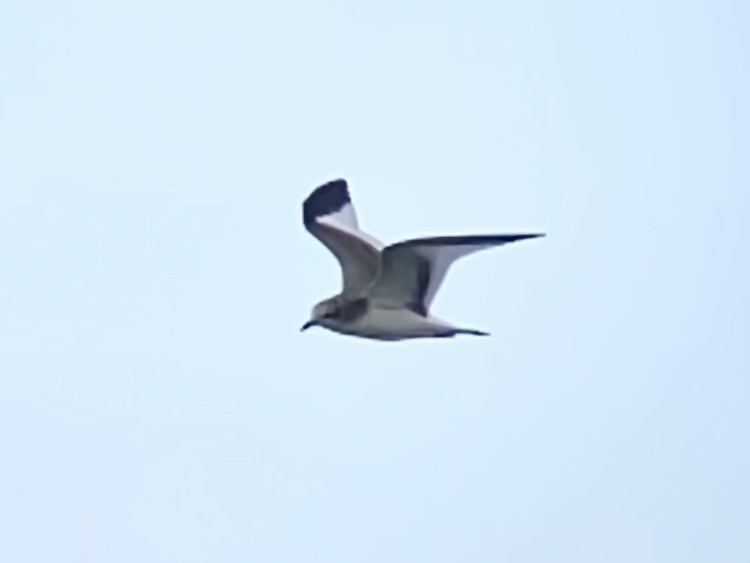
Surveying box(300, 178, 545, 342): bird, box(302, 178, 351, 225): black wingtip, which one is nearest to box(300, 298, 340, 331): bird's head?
box(300, 178, 545, 342): bird

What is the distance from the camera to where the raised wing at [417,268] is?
34.7ft

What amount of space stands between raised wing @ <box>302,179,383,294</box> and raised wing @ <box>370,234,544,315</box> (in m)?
0.15

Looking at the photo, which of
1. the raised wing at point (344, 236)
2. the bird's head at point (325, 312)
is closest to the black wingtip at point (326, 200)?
the raised wing at point (344, 236)

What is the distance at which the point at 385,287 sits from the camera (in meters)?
11.3

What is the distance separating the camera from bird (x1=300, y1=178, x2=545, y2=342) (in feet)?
35.8

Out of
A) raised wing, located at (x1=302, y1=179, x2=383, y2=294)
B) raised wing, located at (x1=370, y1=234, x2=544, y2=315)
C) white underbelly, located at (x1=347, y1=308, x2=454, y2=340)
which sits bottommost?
white underbelly, located at (x1=347, y1=308, x2=454, y2=340)

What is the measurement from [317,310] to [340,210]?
1.53m

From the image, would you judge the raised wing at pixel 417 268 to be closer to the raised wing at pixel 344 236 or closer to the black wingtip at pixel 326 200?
the raised wing at pixel 344 236

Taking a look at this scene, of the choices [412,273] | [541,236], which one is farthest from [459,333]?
[541,236]

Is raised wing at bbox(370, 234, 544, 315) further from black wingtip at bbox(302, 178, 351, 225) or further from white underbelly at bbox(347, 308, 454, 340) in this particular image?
black wingtip at bbox(302, 178, 351, 225)

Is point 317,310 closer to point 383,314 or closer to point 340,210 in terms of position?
point 383,314

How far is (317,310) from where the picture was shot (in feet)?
38.9

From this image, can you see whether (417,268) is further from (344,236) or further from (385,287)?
(344,236)

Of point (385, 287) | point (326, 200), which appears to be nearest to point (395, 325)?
point (385, 287)
